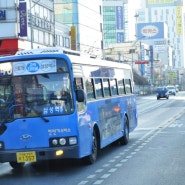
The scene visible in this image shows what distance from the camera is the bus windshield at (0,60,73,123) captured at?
37.1ft

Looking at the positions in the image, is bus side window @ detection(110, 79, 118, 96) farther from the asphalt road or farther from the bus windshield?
the bus windshield

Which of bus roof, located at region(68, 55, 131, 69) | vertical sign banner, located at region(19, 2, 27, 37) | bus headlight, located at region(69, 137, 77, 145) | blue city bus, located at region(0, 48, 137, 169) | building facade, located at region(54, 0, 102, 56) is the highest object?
building facade, located at region(54, 0, 102, 56)

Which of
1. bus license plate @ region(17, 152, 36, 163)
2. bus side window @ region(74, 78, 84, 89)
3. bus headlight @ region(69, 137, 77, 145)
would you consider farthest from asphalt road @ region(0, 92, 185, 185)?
bus side window @ region(74, 78, 84, 89)

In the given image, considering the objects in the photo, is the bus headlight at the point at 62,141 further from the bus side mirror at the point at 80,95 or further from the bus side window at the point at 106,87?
the bus side window at the point at 106,87

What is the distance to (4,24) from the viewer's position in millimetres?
50531

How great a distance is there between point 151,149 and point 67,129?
485cm

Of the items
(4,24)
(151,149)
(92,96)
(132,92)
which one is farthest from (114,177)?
(4,24)

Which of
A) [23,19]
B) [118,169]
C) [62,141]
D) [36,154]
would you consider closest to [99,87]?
[118,169]

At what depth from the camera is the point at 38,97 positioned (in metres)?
11.3

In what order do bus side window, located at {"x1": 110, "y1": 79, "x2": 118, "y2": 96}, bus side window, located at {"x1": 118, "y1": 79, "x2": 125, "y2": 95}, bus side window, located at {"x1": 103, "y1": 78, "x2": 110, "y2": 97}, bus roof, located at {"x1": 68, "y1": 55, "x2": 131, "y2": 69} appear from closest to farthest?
bus roof, located at {"x1": 68, "y1": 55, "x2": 131, "y2": 69} → bus side window, located at {"x1": 103, "y1": 78, "x2": 110, "y2": 97} → bus side window, located at {"x1": 110, "y1": 79, "x2": 118, "y2": 96} → bus side window, located at {"x1": 118, "y1": 79, "x2": 125, "y2": 95}

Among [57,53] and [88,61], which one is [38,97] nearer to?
[57,53]

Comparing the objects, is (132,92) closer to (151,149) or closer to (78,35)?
(151,149)

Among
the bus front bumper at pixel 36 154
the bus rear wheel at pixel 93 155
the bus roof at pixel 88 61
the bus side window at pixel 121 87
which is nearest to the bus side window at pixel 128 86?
the bus side window at pixel 121 87

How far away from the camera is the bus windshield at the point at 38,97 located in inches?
446
